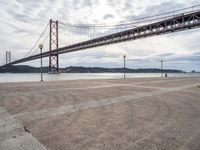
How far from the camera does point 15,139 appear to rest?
12.4 ft

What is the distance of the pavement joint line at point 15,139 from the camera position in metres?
3.43

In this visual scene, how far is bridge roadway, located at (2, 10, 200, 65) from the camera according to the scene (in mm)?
36625

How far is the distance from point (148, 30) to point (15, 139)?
1819 inches

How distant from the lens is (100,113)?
6.15m

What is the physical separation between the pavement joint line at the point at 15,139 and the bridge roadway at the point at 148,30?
38.8m

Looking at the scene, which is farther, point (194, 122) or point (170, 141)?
point (194, 122)

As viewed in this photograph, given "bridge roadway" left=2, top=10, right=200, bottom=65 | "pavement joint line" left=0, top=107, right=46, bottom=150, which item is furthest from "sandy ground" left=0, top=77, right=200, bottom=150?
"bridge roadway" left=2, top=10, right=200, bottom=65

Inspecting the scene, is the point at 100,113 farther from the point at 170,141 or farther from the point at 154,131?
the point at 170,141

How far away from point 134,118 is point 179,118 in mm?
1388

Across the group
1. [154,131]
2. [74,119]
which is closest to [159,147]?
[154,131]

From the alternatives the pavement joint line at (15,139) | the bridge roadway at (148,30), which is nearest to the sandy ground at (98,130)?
the pavement joint line at (15,139)

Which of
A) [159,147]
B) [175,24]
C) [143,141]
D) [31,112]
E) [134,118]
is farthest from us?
[175,24]

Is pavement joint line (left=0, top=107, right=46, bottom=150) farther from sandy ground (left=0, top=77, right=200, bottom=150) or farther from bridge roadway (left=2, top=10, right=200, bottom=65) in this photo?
bridge roadway (left=2, top=10, right=200, bottom=65)

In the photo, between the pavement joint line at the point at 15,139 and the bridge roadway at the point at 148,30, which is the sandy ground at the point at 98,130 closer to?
the pavement joint line at the point at 15,139
